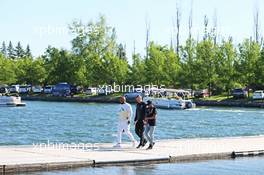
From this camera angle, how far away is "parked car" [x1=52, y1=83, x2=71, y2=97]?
137375 mm

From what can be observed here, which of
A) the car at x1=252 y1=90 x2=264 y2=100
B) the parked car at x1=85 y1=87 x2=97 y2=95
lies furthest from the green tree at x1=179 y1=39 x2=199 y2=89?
the parked car at x1=85 y1=87 x2=97 y2=95

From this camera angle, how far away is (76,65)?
14262cm

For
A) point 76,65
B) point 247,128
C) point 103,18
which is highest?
point 103,18

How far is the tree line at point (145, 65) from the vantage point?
11475 cm

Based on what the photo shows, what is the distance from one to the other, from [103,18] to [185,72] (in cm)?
3146

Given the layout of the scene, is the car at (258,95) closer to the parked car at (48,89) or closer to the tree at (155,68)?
the tree at (155,68)

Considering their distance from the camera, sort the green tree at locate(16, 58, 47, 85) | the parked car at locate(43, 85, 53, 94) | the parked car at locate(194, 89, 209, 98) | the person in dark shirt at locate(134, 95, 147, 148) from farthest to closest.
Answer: the green tree at locate(16, 58, 47, 85) < the parked car at locate(43, 85, 53, 94) < the parked car at locate(194, 89, 209, 98) < the person in dark shirt at locate(134, 95, 147, 148)

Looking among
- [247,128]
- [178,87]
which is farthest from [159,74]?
[247,128]

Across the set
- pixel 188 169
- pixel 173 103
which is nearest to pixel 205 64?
pixel 173 103

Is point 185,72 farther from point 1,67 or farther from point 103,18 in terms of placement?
point 1,67

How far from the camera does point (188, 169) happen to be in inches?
796

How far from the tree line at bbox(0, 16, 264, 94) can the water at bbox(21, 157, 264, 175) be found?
89469 millimetres

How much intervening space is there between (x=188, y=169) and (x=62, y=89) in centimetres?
11924

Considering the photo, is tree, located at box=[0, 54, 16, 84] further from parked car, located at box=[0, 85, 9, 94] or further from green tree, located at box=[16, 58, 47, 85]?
parked car, located at box=[0, 85, 9, 94]
